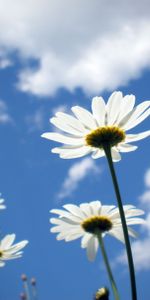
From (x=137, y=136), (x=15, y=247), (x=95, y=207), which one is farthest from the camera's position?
(x=15, y=247)

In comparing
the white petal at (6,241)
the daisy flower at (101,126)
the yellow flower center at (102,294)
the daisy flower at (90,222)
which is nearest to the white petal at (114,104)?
the daisy flower at (101,126)

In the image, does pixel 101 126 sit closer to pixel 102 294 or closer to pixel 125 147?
pixel 125 147

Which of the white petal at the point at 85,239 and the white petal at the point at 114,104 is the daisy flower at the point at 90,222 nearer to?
the white petal at the point at 85,239

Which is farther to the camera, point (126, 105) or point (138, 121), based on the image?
point (126, 105)

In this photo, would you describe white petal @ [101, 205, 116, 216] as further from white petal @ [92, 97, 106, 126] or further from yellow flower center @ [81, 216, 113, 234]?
white petal @ [92, 97, 106, 126]

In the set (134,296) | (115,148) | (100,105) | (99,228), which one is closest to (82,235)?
(99,228)

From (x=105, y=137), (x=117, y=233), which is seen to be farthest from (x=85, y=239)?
(x=105, y=137)
